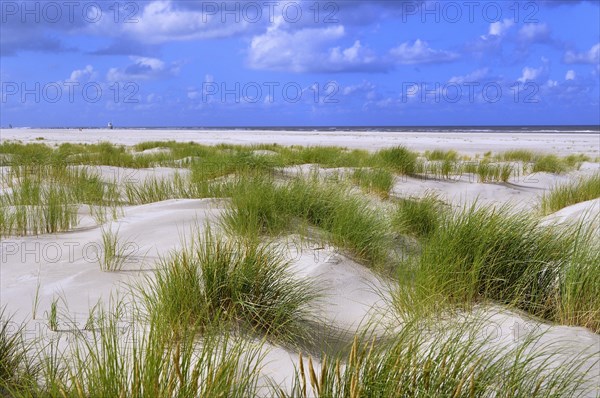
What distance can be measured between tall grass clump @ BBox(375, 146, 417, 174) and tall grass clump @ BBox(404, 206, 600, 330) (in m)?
6.19

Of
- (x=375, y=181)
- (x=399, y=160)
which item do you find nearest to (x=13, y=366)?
(x=375, y=181)

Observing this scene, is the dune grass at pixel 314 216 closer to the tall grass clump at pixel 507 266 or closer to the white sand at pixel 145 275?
the white sand at pixel 145 275

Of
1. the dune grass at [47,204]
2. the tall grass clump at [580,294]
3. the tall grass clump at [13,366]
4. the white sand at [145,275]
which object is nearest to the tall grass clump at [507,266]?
the tall grass clump at [580,294]

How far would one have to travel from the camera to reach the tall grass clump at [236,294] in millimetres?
2549

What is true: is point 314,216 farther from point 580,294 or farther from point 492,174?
point 492,174

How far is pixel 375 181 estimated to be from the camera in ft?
23.9

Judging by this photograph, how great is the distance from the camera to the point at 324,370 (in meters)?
1.63

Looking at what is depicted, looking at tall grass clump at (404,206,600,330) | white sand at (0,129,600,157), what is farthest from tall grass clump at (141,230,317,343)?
white sand at (0,129,600,157)

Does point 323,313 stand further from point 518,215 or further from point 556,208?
point 556,208

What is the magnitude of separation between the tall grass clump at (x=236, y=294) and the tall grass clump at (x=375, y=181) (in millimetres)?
4259

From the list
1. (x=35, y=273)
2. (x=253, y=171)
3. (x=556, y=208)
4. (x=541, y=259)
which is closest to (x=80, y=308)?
(x=35, y=273)

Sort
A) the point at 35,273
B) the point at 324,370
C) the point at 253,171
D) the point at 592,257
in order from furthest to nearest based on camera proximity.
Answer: the point at 253,171 < the point at 35,273 < the point at 592,257 < the point at 324,370

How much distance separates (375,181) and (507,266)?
13.5 feet

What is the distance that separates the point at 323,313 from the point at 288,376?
0.84 metres
